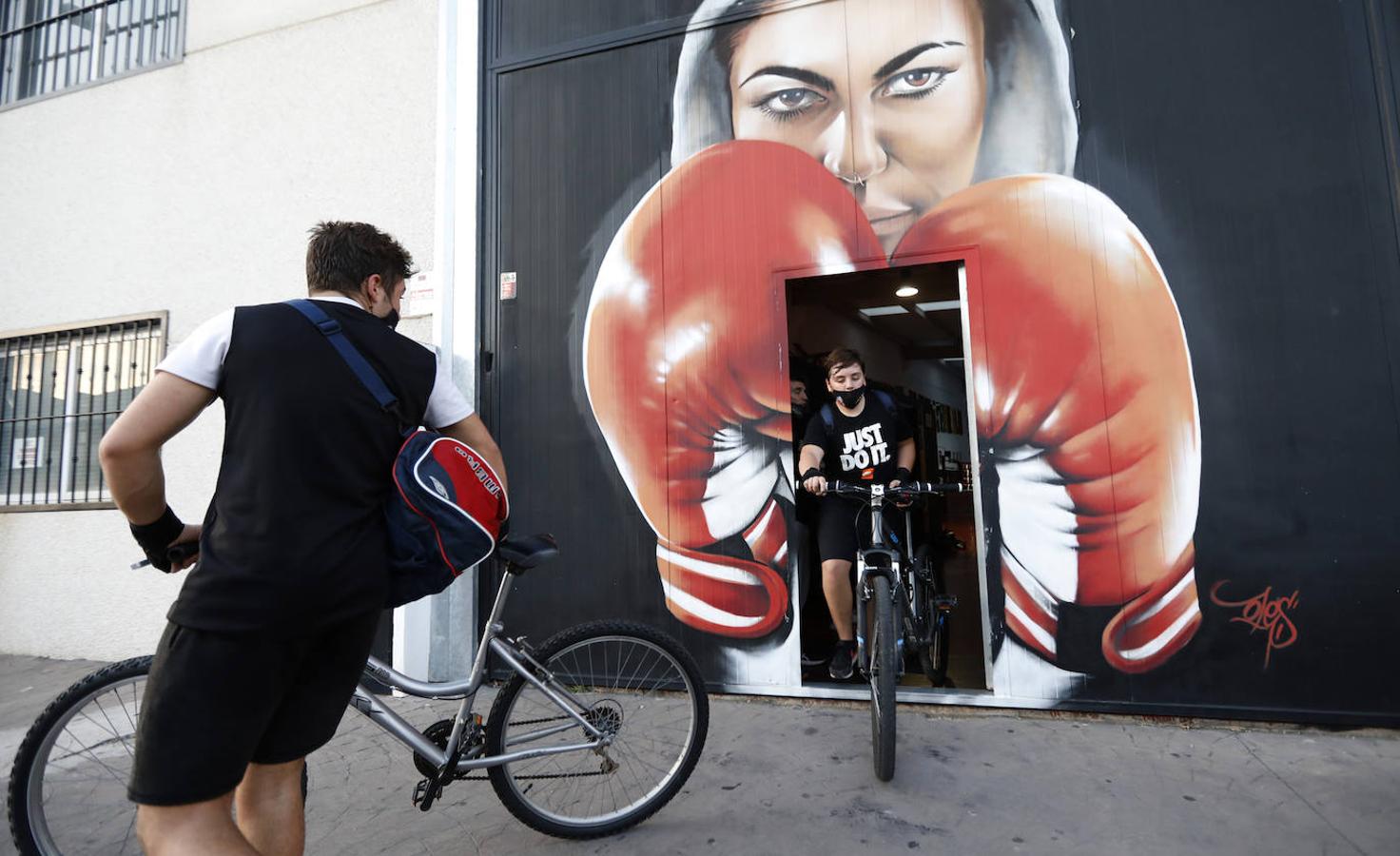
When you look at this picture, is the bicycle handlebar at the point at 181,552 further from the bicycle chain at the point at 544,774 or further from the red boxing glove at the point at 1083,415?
the red boxing glove at the point at 1083,415

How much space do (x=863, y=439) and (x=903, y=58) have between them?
6.66 ft

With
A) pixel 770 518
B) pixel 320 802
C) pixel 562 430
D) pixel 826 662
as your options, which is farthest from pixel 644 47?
pixel 320 802

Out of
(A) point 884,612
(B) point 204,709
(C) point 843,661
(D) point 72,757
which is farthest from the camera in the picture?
(C) point 843,661

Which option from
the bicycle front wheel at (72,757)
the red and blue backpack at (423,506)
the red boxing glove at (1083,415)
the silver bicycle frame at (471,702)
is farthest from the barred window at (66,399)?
the red boxing glove at (1083,415)

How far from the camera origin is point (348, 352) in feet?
5.06

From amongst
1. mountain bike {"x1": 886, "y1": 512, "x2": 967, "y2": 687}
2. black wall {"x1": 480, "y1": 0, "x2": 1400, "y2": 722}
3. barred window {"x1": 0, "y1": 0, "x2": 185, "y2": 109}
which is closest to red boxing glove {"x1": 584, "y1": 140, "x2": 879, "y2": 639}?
black wall {"x1": 480, "y1": 0, "x2": 1400, "y2": 722}

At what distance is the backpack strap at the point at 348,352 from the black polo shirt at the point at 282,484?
0.05 feet

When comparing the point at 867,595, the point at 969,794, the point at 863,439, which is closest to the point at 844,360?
the point at 863,439

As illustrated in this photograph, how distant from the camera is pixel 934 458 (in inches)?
300

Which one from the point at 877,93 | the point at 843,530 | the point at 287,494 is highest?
the point at 877,93

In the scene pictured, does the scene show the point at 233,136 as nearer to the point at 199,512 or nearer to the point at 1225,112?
the point at 199,512

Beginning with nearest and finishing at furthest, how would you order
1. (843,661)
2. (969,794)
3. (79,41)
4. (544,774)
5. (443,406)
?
(443,406)
(544,774)
(969,794)
(843,661)
(79,41)

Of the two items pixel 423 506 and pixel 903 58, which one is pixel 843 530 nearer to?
pixel 903 58

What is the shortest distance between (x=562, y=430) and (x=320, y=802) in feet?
7.00
